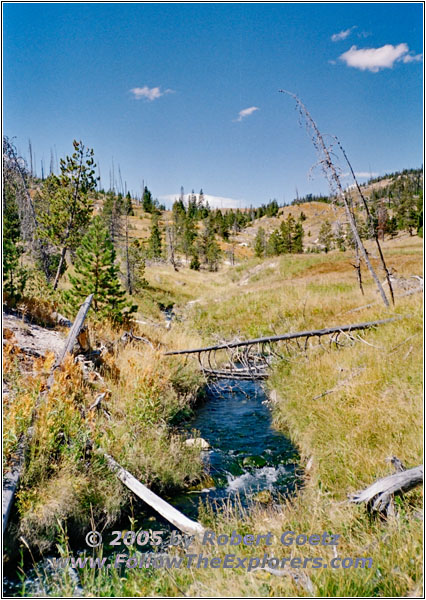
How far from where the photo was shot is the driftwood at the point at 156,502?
15.9 ft

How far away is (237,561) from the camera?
3678 mm

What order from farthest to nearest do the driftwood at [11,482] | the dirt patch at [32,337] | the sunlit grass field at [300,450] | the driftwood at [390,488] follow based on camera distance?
the dirt patch at [32,337], the driftwood at [11,482], the driftwood at [390,488], the sunlit grass field at [300,450]

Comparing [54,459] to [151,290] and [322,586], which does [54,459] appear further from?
[151,290]

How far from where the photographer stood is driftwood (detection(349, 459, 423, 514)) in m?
3.87

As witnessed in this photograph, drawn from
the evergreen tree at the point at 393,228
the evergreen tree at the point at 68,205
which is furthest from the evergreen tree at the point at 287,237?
the evergreen tree at the point at 68,205

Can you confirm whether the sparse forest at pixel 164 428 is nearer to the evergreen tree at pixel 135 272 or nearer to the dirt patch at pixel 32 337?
the dirt patch at pixel 32 337

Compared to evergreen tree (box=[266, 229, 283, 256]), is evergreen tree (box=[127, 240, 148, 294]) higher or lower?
lower

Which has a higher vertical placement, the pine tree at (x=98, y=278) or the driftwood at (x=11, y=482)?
the pine tree at (x=98, y=278)

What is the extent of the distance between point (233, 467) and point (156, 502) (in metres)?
2.30

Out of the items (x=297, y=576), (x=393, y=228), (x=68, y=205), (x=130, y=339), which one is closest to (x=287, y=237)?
(x=393, y=228)

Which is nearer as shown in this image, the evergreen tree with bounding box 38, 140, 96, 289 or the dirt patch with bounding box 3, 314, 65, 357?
the dirt patch with bounding box 3, 314, 65, 357

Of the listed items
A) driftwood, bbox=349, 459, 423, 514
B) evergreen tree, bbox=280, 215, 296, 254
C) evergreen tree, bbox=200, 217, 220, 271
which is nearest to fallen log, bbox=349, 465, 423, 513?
driftwood, bbox=349, 459, 423, 514

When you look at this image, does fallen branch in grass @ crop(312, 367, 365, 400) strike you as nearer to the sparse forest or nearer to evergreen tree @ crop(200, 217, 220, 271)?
the sparse forest

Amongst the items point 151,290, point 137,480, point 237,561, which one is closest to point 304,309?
point 137,480
